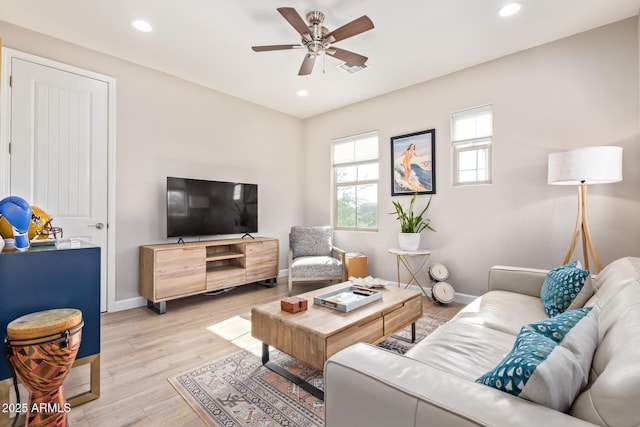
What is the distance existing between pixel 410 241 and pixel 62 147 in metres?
3.85

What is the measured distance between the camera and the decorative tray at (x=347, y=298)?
2064 mm

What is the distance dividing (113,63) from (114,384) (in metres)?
3.20

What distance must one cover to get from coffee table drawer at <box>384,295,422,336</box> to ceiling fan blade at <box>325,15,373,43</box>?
210 centimetres

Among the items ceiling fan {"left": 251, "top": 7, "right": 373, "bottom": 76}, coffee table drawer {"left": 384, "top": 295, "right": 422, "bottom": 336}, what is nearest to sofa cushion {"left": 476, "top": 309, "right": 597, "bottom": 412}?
coffee table drawer {"left": 384, "top": 295, "right": 422, "bottom": 336}

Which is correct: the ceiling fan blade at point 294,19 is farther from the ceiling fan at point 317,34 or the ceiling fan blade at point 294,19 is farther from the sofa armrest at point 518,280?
the sofa armrest at point 518,280

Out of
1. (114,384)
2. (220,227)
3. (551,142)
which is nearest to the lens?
(114,384)

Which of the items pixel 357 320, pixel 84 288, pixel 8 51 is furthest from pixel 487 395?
pixel 8 51

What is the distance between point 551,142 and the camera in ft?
9.79

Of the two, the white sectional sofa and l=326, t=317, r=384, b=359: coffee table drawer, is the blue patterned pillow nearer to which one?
the white sectional sofa

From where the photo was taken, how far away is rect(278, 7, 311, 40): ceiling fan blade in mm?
2131

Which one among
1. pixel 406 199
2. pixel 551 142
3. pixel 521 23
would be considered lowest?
pixel 406 199

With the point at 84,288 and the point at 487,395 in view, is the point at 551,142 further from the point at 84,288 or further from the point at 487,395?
the point at 84,288

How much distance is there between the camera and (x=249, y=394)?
5.96ft

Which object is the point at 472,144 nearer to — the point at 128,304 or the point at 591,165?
the point at 591,165
